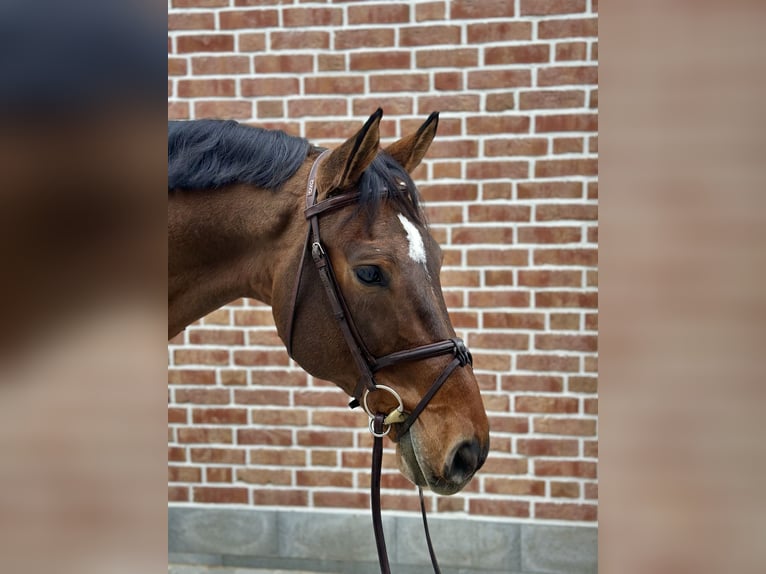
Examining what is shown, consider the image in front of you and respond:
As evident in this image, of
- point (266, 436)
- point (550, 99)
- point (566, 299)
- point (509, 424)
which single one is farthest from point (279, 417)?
point (550, 99)

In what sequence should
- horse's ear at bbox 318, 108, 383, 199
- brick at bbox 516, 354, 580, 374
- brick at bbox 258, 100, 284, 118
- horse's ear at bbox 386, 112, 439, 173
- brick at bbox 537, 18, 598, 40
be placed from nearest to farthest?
horse's ear at bbox 318, 108, 383, 199 < horse's ear at bbox 386, 112, 439, 173 < brick at bbox 537, 18, 598, 40 < brick at bbox 516, 354, 580, 374 < brick at bbox 258, 100, 284, 118

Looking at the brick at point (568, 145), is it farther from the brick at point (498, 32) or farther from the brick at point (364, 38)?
the brick at point (364, 38)

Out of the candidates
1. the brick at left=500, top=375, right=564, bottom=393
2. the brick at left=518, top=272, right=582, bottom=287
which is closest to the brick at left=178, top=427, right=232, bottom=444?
the brick at left=500, top=375, right=564, bottom=393

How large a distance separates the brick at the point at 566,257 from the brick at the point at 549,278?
0.04m

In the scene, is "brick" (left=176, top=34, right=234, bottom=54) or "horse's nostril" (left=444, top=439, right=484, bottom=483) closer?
"horse's nostril" (left=444, top=439, right=484, bottom=483)

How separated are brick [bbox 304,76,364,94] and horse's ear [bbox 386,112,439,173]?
1052 mm

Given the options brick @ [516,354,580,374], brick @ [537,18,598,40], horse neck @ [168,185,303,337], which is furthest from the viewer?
brick @ [516,354,580,374]

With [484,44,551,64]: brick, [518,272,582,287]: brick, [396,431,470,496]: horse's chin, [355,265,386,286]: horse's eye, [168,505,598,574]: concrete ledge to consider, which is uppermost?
[484,44,551,64]: brick

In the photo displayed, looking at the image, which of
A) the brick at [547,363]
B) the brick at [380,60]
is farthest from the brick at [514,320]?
the brick at [380,60]

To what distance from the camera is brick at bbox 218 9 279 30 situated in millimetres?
2693

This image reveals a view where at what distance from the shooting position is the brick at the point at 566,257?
2.57m

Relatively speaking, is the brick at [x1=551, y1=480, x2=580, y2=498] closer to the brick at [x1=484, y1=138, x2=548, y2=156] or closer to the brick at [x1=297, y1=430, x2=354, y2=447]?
the brick at [x1=297, y1=430, x2=354, y2=447]
